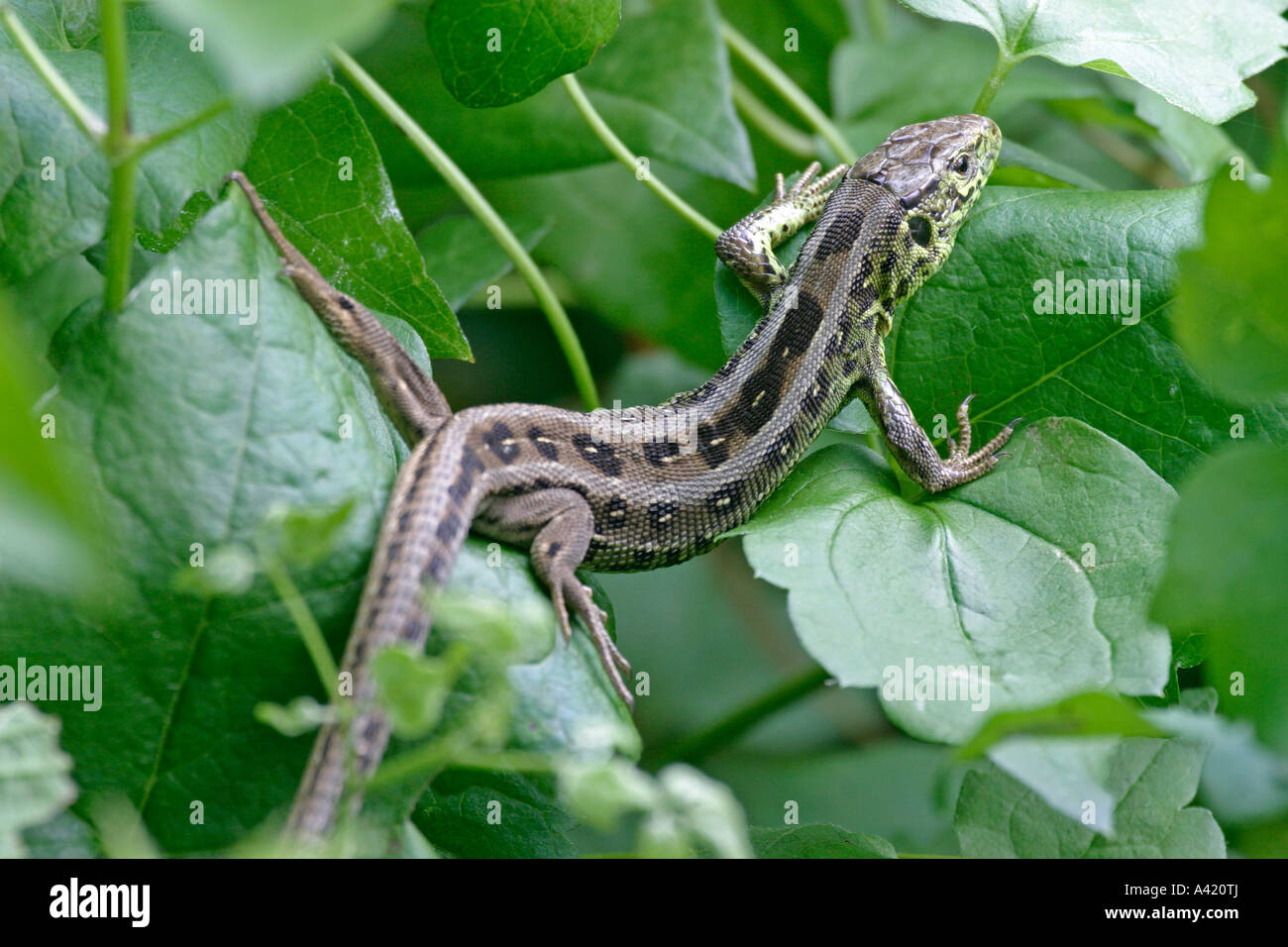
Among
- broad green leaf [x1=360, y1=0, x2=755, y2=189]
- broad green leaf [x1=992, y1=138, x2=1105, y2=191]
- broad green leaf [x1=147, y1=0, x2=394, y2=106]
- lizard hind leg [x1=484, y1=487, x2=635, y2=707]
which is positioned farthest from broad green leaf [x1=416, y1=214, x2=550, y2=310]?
broad green leaf [x1=147, y1=0, x2=394, y2=106]

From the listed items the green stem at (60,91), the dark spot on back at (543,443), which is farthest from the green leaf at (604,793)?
the dark spot on back at (543,443)

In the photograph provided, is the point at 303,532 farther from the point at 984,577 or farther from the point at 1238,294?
the point at 984,577

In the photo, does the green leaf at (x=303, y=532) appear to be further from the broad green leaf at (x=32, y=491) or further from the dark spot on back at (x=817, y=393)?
the dark spot on back at (x=817, y=393)

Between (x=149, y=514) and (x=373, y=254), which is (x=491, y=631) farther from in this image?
(x=373, y=254)

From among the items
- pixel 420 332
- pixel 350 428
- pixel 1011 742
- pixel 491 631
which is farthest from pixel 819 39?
pixel 491 631

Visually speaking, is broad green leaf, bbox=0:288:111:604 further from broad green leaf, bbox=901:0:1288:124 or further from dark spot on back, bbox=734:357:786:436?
broad green leaf, bbox=901:0:1288:124

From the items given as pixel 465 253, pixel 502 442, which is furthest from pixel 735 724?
pixel 465 253

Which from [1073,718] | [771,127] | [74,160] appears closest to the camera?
[1073,718]
